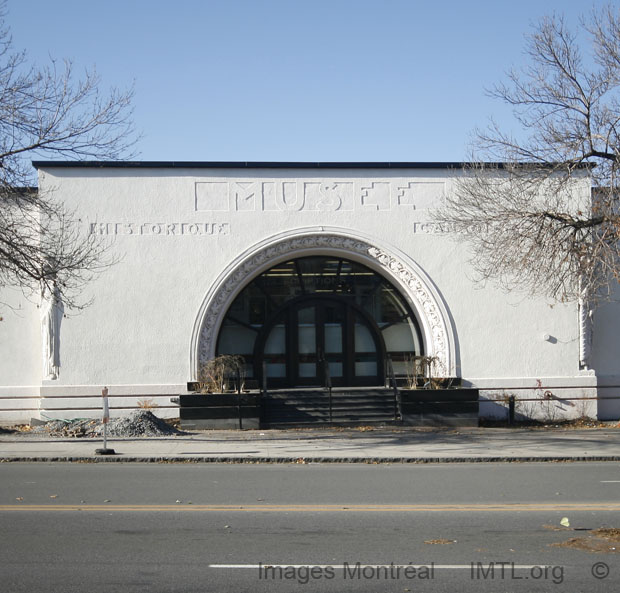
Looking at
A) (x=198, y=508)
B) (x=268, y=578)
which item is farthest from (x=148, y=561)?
(x=198, y=508)

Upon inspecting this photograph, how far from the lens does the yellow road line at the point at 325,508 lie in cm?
951

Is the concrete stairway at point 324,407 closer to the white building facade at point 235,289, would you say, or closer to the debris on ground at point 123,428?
the white building facade at point 235,289

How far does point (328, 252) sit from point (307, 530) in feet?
44.5

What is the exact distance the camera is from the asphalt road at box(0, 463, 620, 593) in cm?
661

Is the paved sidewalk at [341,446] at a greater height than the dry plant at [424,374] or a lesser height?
lesser

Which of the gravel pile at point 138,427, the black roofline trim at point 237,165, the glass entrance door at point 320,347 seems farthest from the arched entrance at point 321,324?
the gravel pile at point 138,427

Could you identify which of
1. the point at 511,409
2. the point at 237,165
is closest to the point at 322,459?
the point at 511,409

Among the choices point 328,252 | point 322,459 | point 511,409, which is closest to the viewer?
point 322,459

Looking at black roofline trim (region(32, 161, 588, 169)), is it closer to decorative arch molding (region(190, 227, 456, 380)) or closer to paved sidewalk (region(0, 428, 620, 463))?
decorative arch molding (region(190, 227, 456, 380))

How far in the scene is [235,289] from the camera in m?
21.0

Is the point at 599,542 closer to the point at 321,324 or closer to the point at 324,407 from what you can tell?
the point at 324,407

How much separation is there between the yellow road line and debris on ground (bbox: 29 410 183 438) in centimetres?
794

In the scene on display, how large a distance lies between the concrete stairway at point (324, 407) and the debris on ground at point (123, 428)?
9.01 ft

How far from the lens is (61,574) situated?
673 cm
